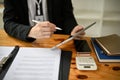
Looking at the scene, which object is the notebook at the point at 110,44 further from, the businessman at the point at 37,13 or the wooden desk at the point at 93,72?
the businessman at the point at 37,13

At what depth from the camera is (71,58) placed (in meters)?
0.87

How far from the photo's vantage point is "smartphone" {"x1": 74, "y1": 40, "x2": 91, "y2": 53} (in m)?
0.95

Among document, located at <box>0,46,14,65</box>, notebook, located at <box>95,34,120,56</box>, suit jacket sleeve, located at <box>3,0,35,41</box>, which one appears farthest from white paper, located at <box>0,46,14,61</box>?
notebook, located at <box>95,34,120,56</box>

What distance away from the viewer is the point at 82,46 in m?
0.99

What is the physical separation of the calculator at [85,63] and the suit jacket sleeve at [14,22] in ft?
1.07

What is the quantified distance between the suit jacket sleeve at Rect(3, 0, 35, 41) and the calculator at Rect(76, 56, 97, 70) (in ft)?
1.07

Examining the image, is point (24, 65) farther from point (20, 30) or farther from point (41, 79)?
point (20, 30)

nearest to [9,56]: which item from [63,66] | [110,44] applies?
[63,66]

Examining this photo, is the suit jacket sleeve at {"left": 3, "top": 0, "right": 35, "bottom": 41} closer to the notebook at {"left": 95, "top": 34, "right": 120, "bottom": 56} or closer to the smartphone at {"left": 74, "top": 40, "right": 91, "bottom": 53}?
the smartphone at {"left": 74, "top": 40, "right": 91, "bottom": 53}

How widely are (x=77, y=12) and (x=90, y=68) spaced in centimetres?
155

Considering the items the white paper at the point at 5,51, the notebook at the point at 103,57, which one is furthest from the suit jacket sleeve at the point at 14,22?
the notebook at the point at 103,57

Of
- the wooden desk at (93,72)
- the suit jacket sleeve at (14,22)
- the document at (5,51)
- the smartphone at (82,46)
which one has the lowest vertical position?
the wooden desk at (93,72)

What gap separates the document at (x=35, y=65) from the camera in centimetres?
72

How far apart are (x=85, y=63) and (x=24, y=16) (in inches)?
27.8
